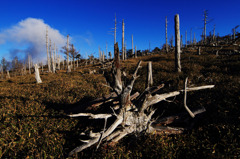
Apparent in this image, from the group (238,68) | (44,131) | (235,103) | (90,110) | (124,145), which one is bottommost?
(124,145)

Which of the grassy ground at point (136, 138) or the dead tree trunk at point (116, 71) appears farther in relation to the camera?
the dead tree trunk at point (116, 71)

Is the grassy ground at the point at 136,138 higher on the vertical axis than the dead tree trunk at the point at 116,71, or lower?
lower

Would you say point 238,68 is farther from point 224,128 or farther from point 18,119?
point 18,119

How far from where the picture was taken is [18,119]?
16.3 ft

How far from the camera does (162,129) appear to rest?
414cm

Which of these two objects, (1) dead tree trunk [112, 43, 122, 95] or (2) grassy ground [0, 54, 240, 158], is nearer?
(2) grassy ground [0, 54, 240, 158]

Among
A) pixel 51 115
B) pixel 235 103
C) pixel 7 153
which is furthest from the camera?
pixel 51 115

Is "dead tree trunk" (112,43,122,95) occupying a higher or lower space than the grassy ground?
higher

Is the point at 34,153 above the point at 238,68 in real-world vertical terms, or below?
below

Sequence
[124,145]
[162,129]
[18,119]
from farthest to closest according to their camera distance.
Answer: [18,119] < [162,129] < [124,145]

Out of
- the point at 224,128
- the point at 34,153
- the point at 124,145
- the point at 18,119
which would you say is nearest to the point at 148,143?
the point at 124,145

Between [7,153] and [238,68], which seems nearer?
[7,153]

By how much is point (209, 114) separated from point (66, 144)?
556 cm

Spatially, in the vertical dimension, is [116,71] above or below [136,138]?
above
